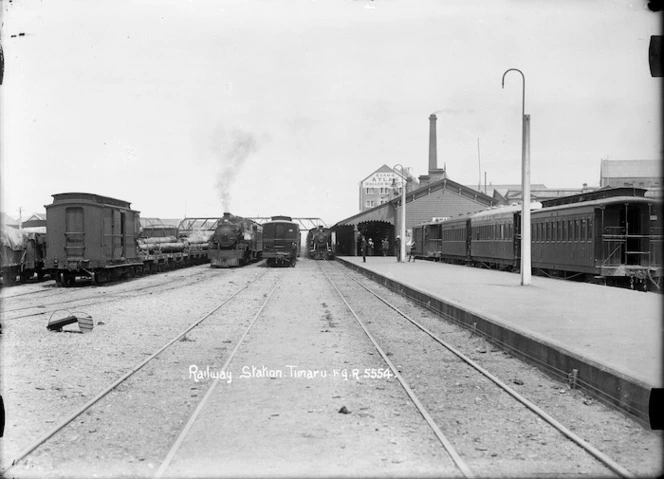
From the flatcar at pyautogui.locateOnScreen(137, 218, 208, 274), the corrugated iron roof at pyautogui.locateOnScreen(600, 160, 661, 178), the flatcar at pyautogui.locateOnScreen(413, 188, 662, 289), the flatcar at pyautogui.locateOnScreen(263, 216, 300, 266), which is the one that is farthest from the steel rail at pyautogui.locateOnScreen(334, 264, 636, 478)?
the corrugated iron roof at pyautogui.locateOnScreen(600, 160, 661, 178)

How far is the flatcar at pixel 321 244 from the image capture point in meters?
53.1

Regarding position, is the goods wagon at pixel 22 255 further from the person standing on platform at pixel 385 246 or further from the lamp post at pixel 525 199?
the person standing on platform at pixel 385 246

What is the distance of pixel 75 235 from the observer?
898 inches

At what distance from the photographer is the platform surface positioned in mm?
7449

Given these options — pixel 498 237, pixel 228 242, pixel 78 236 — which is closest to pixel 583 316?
pixel 78 236

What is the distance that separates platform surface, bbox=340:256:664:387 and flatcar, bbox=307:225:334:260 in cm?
3303

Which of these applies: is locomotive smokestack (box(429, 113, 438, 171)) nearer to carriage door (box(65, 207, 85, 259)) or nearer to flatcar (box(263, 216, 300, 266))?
flatcar (box(263, 216, 300, 266))

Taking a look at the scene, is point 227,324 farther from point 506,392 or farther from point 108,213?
point 108,213

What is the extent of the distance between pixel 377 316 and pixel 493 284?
6848 mm

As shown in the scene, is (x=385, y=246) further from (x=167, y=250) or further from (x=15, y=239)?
(x=15, y=239)

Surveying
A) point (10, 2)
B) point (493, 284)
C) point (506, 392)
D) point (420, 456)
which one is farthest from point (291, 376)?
point (493, 284)

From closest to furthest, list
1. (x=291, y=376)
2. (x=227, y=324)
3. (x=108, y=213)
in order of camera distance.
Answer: (x=291, y=376) < (x=227, y=324) < (x=108, y=213)

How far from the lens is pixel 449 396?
22.8 ft

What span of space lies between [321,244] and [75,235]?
104 ft
